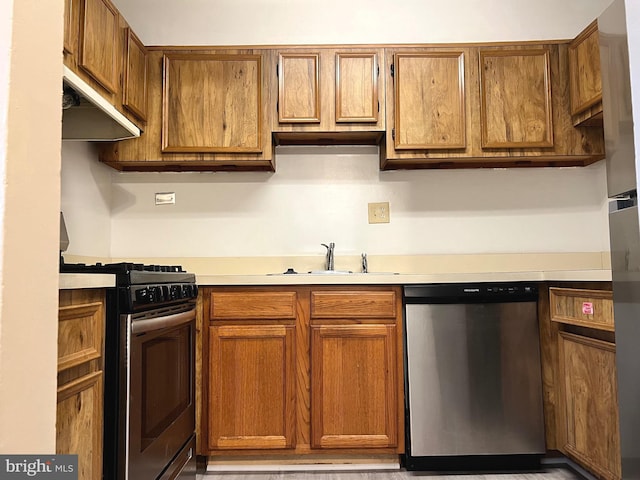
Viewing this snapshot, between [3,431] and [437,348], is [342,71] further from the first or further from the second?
[3,431]

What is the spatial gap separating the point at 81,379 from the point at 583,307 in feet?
6.01

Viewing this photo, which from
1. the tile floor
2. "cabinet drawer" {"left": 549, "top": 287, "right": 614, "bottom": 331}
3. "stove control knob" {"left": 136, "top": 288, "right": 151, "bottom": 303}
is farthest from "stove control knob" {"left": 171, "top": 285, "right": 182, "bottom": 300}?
"cabinet drawer" {"left": 549, "top": 287, "right": 614, "bottom": 331}

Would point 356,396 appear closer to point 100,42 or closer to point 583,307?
point 583,307

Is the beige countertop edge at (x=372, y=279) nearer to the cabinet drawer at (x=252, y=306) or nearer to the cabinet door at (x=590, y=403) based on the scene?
the cabinet drawer at (x=252, y=306)

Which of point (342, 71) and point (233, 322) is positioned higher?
point (342, 71)

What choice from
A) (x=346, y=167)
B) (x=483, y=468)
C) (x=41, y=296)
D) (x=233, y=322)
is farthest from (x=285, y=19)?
(x=41, y=296)

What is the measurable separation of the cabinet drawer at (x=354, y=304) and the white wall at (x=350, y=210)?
576 millimetres

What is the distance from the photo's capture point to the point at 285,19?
3061mm

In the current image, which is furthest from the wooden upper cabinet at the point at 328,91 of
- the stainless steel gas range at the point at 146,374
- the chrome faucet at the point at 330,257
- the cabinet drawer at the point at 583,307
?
the cabinet drawer at the point at 583,307

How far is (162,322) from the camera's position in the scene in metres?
1.82

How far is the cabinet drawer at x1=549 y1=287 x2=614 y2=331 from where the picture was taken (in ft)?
6.61

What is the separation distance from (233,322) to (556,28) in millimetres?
2379

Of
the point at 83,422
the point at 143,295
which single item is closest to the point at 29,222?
the point at 83,422

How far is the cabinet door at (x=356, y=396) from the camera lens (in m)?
2.40
